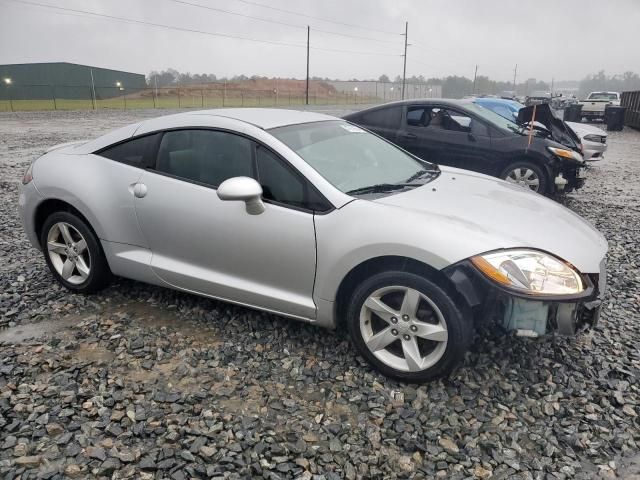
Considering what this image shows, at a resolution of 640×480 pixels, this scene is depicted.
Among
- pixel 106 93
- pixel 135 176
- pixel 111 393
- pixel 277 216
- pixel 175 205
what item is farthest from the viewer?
pixel 106 93

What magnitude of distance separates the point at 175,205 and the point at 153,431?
4.71 feet

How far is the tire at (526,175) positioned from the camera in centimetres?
688

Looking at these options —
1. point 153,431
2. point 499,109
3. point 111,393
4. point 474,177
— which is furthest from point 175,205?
point 499,109

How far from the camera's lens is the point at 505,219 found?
279 cm

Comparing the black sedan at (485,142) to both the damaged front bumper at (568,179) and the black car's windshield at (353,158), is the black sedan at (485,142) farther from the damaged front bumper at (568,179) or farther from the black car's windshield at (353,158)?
the black car's windshield at (353,158)

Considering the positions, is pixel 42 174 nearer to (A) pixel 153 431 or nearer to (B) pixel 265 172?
(B) pixel 265 172

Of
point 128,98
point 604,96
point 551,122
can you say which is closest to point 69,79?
point 128,98

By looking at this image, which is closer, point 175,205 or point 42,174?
point 175,205

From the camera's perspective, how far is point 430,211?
273 centimetres

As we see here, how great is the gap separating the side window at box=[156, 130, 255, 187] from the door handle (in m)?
0.17

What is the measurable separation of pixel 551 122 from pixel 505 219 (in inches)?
216

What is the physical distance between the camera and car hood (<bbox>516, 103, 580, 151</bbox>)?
23.6 feet

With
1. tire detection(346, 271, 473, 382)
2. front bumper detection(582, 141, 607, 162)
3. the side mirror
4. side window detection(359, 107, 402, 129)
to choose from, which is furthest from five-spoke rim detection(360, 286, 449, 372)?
front bumper detection(582, 141, 607, 162)

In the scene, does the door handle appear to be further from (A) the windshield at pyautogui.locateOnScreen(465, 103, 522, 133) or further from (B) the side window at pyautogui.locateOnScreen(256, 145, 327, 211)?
(A) the windshield at pyautogui.locateOnScreen(465, 103, 522, 133)
